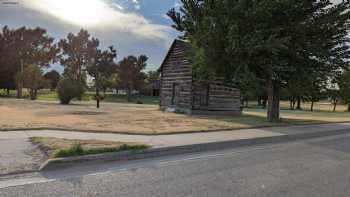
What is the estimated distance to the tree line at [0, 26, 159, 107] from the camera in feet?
127

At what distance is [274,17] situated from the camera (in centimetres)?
1441

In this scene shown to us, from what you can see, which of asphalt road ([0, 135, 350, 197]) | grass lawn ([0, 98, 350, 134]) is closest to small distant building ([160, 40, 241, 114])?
grass lawn ([0, 98, 350, 134])

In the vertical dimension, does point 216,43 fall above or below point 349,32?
below

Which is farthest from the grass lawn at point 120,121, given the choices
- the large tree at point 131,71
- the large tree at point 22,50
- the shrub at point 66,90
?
the large tree at point 131,71

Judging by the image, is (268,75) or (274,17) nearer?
(274,17)

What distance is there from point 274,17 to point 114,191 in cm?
1300

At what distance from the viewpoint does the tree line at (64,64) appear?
38.7 m

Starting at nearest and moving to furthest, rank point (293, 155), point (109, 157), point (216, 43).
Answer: point (109, 157)
point (293, 155)
point (216, 43)

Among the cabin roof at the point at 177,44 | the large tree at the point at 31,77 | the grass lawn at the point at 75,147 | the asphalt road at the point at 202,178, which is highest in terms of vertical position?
the cabin roof at the point at 177,44

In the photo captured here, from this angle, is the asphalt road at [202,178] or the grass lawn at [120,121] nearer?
the asphalt road at [202,178]

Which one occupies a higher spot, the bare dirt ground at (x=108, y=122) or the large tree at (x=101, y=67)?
the large tree at (x=101, y=67)

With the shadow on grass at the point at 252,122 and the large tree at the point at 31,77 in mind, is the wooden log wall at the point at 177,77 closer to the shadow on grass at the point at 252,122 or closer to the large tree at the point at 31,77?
the shadow on grass at the point at 252,122

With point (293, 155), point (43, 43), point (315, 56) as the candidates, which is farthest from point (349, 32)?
point (43, 43)

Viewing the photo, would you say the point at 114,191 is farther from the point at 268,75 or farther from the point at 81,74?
the point at 81,74
